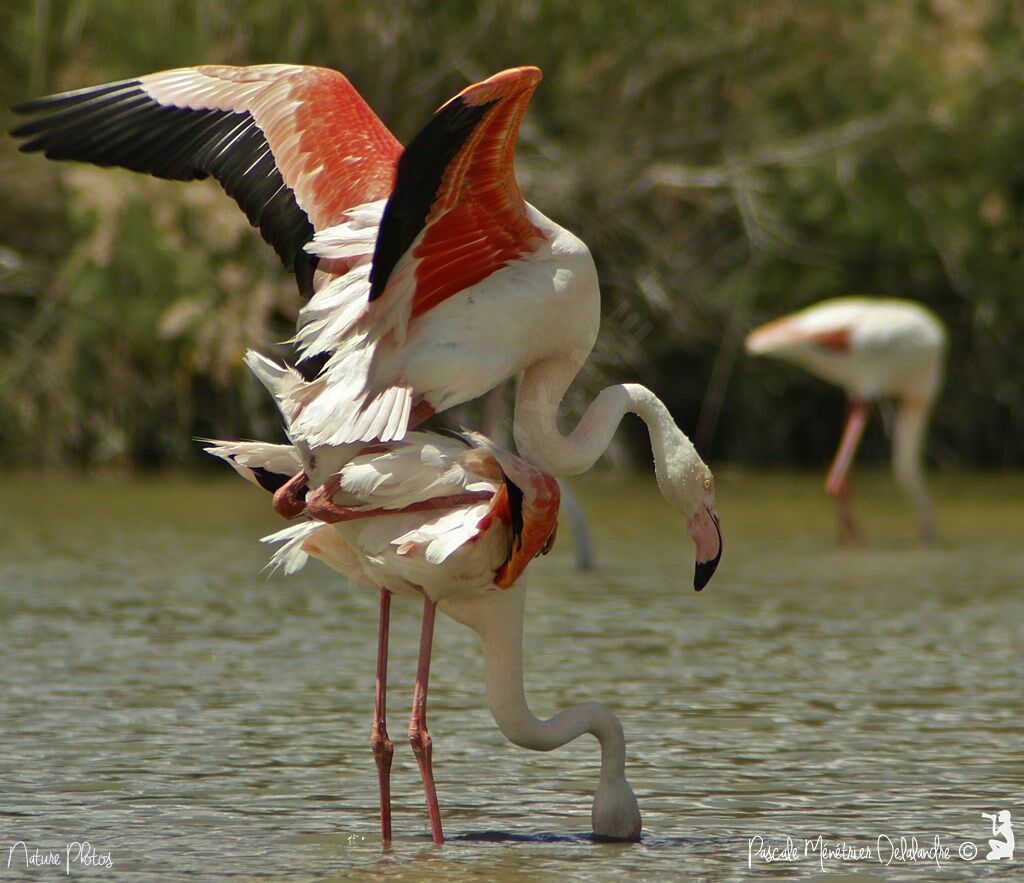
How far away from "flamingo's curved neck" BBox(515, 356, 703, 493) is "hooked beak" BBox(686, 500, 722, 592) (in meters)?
0.13

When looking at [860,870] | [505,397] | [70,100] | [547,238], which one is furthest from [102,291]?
[860,870]

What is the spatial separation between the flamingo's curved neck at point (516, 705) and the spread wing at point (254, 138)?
122 centimetres

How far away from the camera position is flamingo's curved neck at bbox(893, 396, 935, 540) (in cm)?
1148

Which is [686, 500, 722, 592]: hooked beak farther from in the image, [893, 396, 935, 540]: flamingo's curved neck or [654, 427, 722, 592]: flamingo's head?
[893, 396, 935, 540]: flamingo's curved neck

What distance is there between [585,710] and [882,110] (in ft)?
41.2

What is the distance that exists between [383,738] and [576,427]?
3.31 ft

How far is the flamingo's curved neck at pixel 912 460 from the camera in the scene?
11484 millimetres

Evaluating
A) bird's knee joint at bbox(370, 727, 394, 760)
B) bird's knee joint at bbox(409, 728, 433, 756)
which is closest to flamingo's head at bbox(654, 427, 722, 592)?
bird's knee joint at bbox(409, 728, 433, 756)

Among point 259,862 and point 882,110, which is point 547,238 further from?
point 882,110

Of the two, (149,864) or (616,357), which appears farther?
(616,357)

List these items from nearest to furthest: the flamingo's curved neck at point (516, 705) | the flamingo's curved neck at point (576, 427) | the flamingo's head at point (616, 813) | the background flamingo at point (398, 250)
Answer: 1. the background flamingo at point (398, 250)
2. the flamingo's head at point (616, 813)
3. the flamingo's curved neck at point (516, 705)
4. the flamingo's curved neck at point (576, 427)

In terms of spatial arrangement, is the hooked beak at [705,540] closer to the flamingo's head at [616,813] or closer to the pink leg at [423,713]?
the flamingo's head at [616,813]

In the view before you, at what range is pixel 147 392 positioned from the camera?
51.8 feet

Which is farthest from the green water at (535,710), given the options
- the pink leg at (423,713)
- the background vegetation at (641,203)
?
the background vegetation at (641,203)
